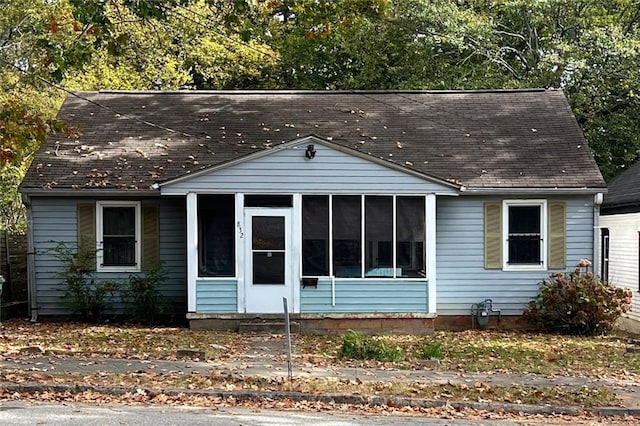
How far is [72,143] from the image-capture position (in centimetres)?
1944

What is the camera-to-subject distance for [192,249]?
54.2 feet

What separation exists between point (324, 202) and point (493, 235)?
4092mm

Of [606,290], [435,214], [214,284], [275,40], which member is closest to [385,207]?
[435,214]

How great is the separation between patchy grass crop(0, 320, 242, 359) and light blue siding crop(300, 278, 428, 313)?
6.13 feet

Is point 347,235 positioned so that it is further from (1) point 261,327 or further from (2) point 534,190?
(2) point 534,190

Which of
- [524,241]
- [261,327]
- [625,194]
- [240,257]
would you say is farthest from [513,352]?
[625,194]

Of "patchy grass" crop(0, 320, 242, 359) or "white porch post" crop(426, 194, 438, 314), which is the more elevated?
"white porch post" crop(426, 194, 438, 314)

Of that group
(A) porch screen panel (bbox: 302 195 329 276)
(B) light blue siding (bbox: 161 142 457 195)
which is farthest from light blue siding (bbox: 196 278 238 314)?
(B) light blue siding (bbox: 161 142 457 195)

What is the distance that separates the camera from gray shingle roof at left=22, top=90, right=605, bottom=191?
18266 millimetres

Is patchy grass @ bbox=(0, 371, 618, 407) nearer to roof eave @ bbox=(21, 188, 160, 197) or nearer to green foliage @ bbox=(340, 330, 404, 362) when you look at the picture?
green foliage @ bbox=(340, 330, 404, 362)

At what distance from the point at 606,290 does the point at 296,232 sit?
665 centimetres

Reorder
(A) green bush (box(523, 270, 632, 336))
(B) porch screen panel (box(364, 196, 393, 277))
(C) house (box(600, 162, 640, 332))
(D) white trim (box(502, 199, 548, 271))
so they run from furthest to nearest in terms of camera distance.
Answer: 1. (C) house (box(600, 162, 640, 332))
2. (D) white trim (box(502, 199, 548, 271))
3. (A) green bush (box(523, 270, 632, 336))
4. (B) porch screen panel (box(364, 196, 393, 277))

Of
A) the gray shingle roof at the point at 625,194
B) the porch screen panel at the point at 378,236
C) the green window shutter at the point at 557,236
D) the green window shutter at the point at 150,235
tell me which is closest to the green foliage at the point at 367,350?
the porch screen panel at the point at 378,236

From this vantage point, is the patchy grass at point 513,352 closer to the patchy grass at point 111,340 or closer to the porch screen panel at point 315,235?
the porch screen panel at point 315,235
